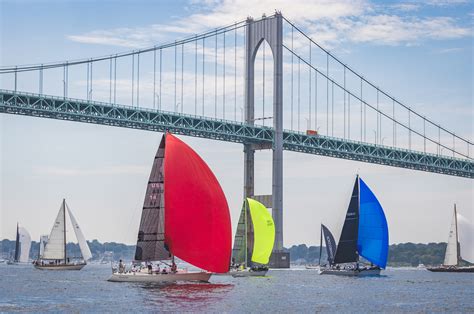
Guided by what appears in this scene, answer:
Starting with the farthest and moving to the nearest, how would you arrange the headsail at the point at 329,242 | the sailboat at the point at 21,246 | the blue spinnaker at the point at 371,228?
1. the sailboat at the point at 21,246
2. the headsail at the point at 329,242
3. the blue spinnaker at the point at 371,228

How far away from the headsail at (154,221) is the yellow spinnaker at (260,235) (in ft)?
57.8

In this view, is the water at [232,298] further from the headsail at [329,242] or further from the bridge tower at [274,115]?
the bridge tower at [274,115]

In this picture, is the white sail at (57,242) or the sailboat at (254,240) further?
the white sail at (57,242)

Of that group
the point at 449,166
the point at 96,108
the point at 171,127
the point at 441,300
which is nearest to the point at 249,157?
the point at 171,127

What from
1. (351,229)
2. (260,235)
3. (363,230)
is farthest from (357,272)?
(260,235)

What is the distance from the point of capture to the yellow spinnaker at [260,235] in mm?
55781

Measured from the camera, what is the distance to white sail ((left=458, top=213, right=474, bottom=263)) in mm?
74531

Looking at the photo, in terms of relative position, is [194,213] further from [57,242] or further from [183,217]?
[57,242]

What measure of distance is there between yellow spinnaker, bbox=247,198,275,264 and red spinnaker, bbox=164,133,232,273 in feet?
57.2

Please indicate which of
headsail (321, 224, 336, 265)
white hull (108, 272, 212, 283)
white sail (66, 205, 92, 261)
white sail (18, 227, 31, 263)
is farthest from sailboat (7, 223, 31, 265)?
white hull (108, 272, 212, 283)

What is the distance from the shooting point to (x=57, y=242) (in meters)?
71.3

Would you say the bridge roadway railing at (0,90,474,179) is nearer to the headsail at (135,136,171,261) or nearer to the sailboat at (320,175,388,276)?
the sailboat at (320,175,388,276)

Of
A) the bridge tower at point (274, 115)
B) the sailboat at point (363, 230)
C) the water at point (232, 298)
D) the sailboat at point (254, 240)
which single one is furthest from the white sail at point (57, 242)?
the water at point (232, 298)

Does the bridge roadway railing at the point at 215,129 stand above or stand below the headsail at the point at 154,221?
above
